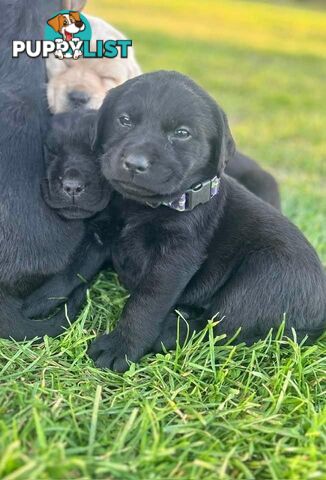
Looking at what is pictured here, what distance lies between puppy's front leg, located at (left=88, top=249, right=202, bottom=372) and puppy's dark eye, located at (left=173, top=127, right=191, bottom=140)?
58 centimetres

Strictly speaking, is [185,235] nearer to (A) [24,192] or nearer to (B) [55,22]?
(A) [24,192]

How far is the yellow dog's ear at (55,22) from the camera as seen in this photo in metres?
3.26

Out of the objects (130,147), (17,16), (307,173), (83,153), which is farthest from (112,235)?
(307,173)

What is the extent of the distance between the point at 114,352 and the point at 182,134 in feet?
3.63

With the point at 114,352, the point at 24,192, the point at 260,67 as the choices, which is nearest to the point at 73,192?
the point at 24,192

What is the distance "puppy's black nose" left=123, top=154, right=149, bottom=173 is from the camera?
108 inches

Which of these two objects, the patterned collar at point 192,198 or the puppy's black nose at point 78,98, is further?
the puppy's black nose at point 78,98

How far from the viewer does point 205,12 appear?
24719 mm

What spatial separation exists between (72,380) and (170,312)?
2.25 feet

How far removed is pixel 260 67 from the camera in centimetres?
1655

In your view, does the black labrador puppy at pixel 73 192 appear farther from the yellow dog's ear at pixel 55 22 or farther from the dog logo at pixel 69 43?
the yellow dog's ear at pixel 55 22

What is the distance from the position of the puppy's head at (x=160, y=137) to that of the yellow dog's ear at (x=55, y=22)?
553 millimetres

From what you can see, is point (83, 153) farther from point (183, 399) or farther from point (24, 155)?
point (183, 399)

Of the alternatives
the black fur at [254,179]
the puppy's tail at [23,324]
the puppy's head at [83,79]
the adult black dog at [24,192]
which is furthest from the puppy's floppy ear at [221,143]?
the black fur at [254,179]
